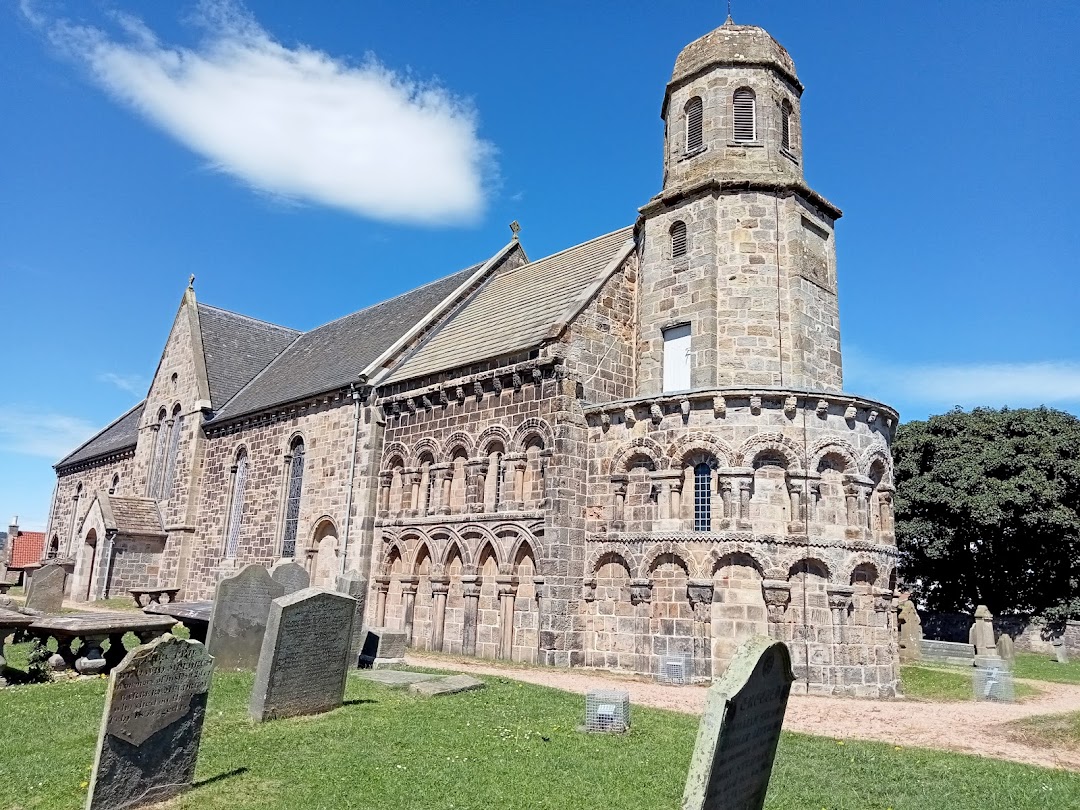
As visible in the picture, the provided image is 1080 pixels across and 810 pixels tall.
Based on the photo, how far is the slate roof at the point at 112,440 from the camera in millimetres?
43438

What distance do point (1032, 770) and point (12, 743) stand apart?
12470mm

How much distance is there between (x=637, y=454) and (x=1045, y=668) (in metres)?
18.8

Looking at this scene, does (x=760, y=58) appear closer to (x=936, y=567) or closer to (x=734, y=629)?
(x=734, y=629)

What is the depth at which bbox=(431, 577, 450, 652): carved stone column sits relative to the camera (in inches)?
845

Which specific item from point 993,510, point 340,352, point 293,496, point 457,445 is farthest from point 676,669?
point 993,510

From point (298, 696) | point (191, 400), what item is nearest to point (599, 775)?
point (298, 696)

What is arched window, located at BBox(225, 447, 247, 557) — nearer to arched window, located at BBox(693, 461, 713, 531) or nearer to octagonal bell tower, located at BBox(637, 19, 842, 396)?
octagonal bell tower, located at BBox(637, 19, 842, 396)

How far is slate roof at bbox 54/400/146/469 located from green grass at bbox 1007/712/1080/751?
40.9m

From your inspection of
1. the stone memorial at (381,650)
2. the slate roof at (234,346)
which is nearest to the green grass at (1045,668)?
the stone memorial at (381,650)

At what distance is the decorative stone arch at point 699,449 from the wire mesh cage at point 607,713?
7.92 m

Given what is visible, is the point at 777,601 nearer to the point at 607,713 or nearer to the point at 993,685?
the point at 993,685

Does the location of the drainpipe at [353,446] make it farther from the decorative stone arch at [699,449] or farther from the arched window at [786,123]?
the arched window at [786,123]

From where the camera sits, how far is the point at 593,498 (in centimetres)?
1967

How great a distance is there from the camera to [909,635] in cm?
2522
